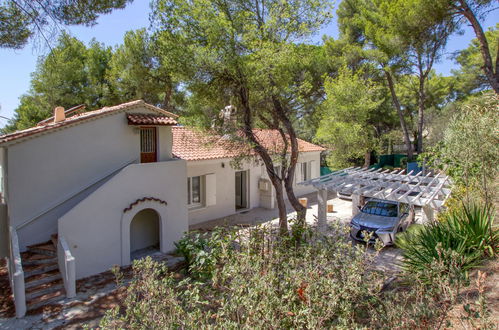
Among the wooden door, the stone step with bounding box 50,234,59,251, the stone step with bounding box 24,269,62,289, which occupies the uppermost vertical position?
the wooden door

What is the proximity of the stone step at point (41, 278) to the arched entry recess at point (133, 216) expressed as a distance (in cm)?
202

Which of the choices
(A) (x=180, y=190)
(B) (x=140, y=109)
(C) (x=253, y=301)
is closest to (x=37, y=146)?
(B) (x=140, y=109)

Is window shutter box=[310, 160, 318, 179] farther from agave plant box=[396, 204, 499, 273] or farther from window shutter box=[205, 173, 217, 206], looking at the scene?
agave plant box=[396, 204, 499, 273]

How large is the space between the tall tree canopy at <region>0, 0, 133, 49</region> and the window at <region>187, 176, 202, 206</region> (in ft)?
26.6

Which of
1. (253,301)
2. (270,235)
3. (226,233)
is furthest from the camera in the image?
(226,233)

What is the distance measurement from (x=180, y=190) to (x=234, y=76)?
496 cm

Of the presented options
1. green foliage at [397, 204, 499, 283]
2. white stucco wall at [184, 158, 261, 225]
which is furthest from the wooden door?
green foliage at [397, 204, 499, 283]

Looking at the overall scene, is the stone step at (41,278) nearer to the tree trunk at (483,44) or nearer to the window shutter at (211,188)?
the window shutter at (211,188)

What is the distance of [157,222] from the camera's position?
13.0m

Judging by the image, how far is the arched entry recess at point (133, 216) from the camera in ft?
35.6

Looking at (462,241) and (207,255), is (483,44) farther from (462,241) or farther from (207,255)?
(207,255)

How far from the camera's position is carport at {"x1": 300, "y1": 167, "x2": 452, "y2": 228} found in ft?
36.9

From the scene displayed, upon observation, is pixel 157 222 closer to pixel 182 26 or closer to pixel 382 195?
pixel 182 26

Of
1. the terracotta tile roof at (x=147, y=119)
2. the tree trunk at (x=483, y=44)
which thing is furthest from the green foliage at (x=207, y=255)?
the tree trunk at (x=483, y=44)
